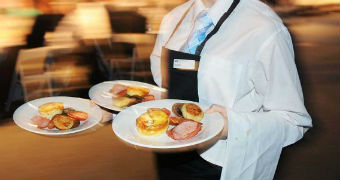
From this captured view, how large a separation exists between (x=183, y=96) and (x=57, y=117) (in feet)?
1.64

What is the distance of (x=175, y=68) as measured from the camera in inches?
55.2

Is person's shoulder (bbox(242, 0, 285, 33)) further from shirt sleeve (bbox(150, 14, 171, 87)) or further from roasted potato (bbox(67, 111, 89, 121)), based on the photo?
roasted potato (bbox(67, 111, 89, 121))

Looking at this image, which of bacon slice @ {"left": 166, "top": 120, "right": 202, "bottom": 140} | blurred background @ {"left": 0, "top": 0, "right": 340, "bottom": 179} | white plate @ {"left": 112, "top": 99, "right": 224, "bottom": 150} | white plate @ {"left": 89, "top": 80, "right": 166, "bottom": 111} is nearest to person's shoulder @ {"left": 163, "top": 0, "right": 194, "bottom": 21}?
white plate @ {"left": 89, "top": 80, "right": 166, "bottom": 111}

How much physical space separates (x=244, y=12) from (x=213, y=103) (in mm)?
354

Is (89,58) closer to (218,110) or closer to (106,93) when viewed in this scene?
(106,93)

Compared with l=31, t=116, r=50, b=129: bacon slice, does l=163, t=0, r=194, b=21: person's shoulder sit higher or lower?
higher

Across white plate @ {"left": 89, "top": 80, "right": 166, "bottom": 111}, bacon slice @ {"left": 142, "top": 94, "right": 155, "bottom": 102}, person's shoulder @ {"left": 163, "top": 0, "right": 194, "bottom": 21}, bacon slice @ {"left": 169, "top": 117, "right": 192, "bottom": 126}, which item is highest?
person's shoulder @ {"left": 163, "top": 0, "right": 194, "bottom": 21}

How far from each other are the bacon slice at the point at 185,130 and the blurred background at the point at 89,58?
6.79 ft

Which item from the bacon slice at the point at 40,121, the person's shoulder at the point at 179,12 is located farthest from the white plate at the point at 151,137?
the person's shoulder at the point at 179,12

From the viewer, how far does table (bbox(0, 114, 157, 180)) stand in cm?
294

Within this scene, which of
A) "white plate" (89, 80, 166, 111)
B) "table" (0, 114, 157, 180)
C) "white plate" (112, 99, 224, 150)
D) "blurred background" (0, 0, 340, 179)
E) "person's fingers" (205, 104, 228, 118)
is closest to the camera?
"white plate" (112, 99, 224, 150)

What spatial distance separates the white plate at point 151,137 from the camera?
1.08 metres

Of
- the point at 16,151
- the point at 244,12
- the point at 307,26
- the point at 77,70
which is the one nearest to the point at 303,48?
the point at 307,26

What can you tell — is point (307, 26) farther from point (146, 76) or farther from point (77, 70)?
point (77, 70)
